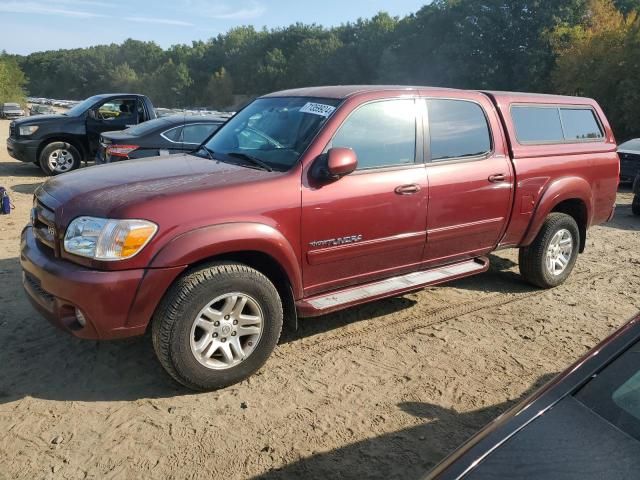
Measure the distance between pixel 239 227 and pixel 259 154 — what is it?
903 mm

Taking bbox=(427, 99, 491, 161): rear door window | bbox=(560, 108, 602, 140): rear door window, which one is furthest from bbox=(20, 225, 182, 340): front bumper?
bbox=(560, 108, 602, 140): rear door window

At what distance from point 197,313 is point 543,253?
11.7ft

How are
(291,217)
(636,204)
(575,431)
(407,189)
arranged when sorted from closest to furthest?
(575,431), (291,217), (407,189), (636,204)

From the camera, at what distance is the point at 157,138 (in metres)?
9.44

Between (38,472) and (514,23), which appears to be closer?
(38,472)

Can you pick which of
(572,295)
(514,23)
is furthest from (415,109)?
(514,23)

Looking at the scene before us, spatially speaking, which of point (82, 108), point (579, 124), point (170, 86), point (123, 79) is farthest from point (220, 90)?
point (579, 124)

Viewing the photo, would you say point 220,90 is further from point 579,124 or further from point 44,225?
point 44,225

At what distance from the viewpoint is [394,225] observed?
13.6ft

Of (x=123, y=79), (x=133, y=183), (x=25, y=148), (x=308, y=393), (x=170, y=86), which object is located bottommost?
(x=170, y=86)

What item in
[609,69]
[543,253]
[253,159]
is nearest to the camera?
[253,159]

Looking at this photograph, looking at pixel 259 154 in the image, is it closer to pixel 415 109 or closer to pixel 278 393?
pixel 415 109

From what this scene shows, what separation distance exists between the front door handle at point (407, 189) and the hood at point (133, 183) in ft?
3.16

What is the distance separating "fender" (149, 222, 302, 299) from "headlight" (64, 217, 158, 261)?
5.1 inches
